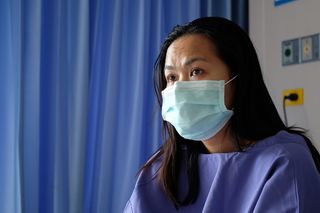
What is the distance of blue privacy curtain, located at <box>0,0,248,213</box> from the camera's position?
4.43ft

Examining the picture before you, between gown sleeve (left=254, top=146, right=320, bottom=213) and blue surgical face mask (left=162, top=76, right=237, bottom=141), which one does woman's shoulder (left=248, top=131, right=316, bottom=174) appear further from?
blue surgical face mask (left=162, top=76, right=237, bottom=141)

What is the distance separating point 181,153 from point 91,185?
1.68 ft

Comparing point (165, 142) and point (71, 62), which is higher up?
point (71, 62)

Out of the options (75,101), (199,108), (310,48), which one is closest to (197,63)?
(199,108)

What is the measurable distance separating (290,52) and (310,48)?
117 millimetres

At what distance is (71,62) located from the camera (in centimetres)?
150

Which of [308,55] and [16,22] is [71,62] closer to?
[16,22]

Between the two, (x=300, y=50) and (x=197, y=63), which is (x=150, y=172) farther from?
(x=300, y=50)

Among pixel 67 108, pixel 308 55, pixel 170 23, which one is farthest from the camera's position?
pixel 170 23

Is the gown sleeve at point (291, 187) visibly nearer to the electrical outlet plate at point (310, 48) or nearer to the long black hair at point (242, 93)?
the long black hair at point (242, 93)

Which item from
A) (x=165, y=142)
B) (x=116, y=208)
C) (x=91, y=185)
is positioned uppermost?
(x=165, y=142)

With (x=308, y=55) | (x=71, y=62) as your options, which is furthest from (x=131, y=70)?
(x=308, y=55)

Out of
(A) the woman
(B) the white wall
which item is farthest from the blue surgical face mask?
(B) the white wall

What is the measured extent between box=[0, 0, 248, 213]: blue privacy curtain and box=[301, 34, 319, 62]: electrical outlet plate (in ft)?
2.29
